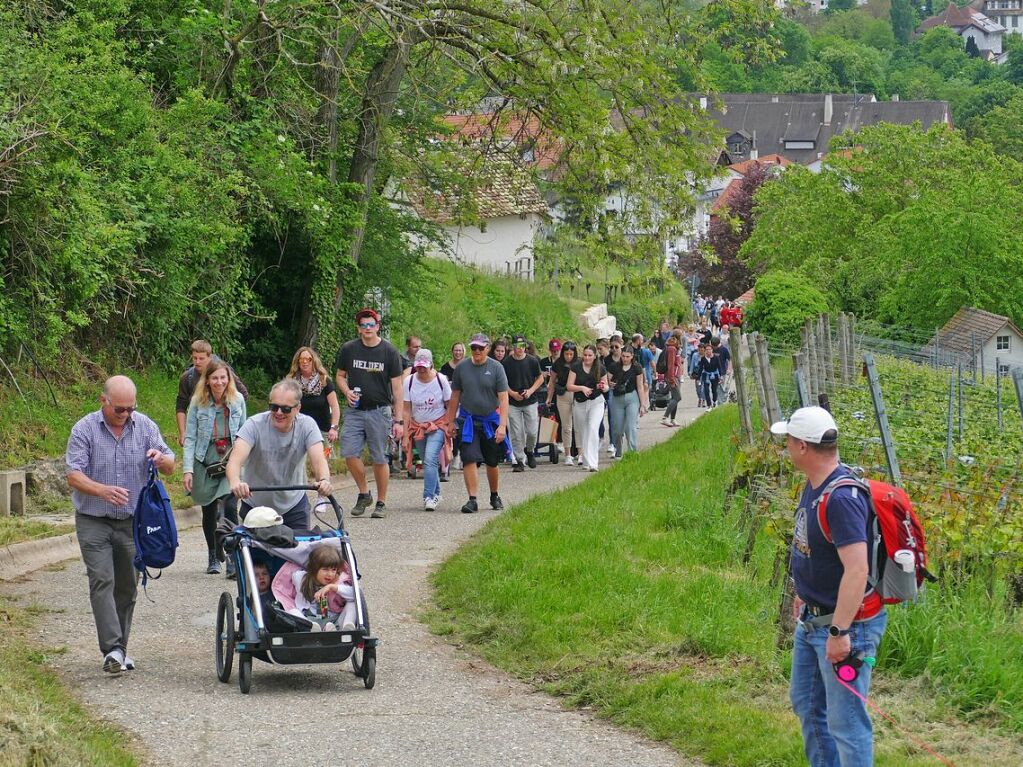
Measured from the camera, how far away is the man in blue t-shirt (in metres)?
5.47

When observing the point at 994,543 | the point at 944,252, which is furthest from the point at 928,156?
the point at 994,543

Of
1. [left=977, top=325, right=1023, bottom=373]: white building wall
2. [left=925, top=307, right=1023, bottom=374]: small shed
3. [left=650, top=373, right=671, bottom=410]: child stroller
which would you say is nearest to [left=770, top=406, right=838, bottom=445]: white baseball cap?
[left=650, top=373, right=671, bottom=410]: child stroller

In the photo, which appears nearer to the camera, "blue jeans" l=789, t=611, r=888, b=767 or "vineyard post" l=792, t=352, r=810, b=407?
"blue jeans" l=789, t=611, r=888, b=767

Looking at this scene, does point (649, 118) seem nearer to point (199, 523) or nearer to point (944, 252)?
point (199, 523)

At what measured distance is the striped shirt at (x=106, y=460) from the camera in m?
8.58

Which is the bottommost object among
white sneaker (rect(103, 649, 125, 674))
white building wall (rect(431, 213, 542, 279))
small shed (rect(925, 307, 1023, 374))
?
white sneaker (rect(103, 649, 125, 674))

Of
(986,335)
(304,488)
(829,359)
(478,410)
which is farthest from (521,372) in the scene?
(986,335)

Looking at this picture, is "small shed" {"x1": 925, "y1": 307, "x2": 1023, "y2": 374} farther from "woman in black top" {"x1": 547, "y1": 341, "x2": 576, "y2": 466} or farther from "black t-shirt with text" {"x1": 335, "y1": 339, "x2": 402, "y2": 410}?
"black t-shirt with text" {"x1": 335, "y1": 339, "x2": 402, "y2": 410}

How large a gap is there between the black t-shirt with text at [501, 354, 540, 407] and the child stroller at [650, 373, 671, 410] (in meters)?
10.0

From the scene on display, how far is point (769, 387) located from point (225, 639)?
5173 mm

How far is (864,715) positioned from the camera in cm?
561

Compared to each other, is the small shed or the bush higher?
the bush

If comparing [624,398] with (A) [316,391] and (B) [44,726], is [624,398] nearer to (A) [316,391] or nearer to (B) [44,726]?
(A) [316,391]

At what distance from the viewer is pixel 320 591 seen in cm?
834
